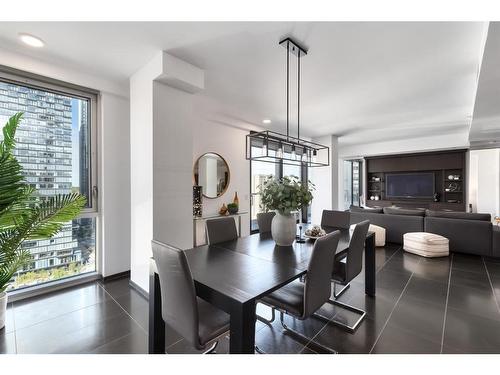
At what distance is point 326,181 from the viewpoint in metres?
6.00

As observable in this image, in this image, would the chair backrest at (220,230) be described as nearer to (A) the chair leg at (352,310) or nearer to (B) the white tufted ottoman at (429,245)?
(A) the chair leg at (352,310)

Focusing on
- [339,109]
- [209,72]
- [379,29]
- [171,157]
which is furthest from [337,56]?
[171,157]

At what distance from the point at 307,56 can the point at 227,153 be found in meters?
2.40

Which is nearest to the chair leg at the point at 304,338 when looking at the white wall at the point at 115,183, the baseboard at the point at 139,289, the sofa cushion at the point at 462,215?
the baseboard at the point at 139,289

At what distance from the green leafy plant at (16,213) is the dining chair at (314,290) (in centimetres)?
198

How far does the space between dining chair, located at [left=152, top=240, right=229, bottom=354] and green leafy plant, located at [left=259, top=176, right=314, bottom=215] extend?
40.1 inches

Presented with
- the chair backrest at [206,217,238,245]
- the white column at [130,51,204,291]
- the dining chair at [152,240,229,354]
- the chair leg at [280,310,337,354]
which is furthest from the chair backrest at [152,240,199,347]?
the white column at [130,51,204,291]

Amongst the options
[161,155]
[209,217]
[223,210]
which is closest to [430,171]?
[223,210]

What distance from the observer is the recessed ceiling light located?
2076 millimetres

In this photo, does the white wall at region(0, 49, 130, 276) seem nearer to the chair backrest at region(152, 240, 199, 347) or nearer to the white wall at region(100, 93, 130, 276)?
the white wall at region(100, 93, 130, 276)

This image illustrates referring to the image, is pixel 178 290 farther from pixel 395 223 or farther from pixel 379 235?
pixel 395 223

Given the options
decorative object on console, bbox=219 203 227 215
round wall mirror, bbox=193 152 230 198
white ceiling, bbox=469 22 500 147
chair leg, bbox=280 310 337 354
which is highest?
white ceiling, bbox=469 22 500 147

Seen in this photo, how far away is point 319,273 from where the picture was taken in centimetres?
161
